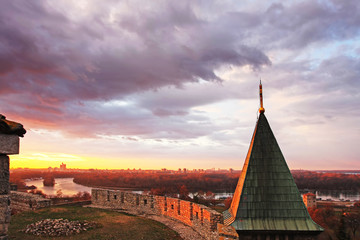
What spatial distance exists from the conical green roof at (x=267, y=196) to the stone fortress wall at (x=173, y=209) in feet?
2.55

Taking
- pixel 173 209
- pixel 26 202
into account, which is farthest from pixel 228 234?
→ pixel 26 202

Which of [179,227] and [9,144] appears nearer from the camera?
[9,144]

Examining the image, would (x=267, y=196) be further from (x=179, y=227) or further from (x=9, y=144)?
(x=9, y=144)

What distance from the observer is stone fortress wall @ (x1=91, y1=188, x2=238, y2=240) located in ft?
29.1

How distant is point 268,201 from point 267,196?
0.47 feet

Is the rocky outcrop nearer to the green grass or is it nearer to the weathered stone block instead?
the green grass

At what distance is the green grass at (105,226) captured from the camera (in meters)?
9.49

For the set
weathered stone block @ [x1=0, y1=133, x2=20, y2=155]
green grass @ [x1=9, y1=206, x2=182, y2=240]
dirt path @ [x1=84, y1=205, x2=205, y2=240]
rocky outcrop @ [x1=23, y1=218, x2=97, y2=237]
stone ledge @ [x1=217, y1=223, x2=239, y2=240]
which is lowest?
dirt path @ [x1=84, y1=205, x2=205, y2=240]

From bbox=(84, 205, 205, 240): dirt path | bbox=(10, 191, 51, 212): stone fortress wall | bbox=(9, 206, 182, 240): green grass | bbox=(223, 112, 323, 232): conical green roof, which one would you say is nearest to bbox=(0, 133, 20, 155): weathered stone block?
bbox=(223, 112, 323, 232): conical green roof

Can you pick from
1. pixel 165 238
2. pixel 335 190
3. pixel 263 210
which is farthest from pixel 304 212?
pixel 335 190

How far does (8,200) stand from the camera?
347cm

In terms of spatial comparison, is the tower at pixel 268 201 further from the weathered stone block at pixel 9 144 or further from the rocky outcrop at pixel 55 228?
the rocky outcrop at pixel 55 228

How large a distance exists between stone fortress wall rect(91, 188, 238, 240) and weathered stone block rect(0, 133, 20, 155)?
17.6ft

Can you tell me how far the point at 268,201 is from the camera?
7430mm
